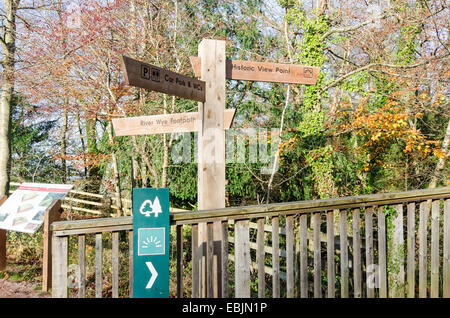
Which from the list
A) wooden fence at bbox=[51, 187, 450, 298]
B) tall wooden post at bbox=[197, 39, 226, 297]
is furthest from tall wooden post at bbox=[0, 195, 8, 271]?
tall wooden post at bbox=[197, 39, 226, 297]

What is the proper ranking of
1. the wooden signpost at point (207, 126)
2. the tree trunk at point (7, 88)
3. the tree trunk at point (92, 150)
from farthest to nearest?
the tree trunk at point (92, 150) < the tree trunk at point (7, 88) < the wooden signpost at point (207, 126)

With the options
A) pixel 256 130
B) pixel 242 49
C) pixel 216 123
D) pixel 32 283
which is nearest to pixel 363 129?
pixel 256 130

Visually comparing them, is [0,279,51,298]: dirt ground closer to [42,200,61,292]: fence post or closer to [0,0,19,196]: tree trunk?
[42,200,61,292]: fence post

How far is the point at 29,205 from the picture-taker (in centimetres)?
426

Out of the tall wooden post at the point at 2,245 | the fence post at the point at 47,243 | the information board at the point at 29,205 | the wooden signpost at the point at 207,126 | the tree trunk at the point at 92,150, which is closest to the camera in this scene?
the wooden signpost at the point at 207,126

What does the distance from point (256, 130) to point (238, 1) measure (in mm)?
3099

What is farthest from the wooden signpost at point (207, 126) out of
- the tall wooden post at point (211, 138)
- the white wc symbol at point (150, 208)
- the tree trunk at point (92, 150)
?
the tree trunk at point (92, 150)

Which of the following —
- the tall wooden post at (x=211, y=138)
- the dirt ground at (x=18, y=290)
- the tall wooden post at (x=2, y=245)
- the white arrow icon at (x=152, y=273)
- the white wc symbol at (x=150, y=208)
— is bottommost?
the dirt ground at (x=18, y=290)

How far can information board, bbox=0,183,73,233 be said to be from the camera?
407 centimetres

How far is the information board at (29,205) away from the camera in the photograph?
160 inches

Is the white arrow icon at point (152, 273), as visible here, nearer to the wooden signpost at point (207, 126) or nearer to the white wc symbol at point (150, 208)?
the white wc symbol at point (150, 208)

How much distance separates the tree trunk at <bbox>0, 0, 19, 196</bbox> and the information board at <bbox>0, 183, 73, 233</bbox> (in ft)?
10.9

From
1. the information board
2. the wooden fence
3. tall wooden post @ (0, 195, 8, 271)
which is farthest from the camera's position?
tall wooden post @ (0, 195, 8, 271)

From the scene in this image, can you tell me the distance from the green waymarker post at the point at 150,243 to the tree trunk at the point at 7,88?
20.9ft
